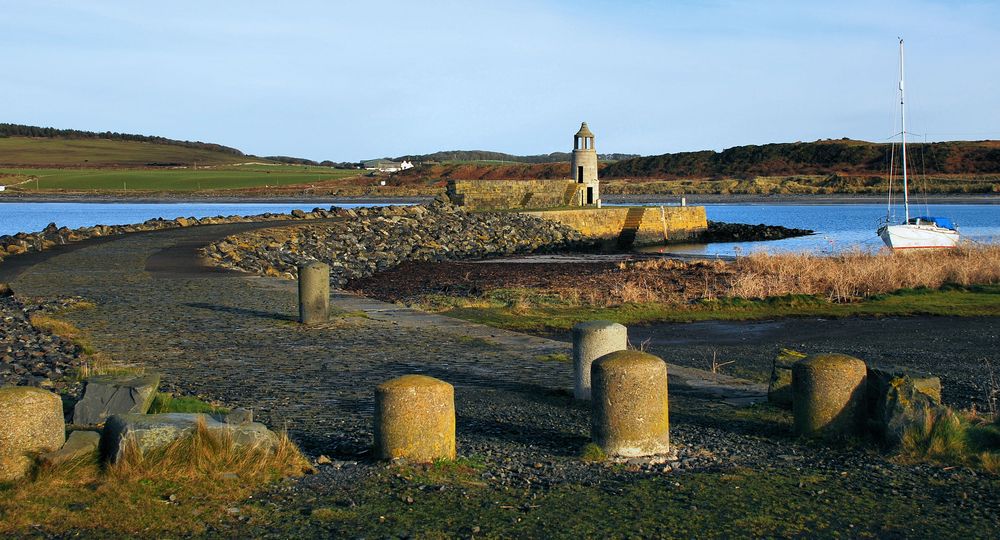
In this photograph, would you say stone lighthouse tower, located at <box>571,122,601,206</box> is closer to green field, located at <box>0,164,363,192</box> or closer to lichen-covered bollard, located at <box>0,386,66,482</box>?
lichen-covered bollard, located at <box>0,386,66,482</box>

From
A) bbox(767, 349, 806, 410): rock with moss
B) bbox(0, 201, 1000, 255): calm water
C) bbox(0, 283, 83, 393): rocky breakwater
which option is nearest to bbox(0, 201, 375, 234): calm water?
bbox(0, 201, 1000, 255): calm water

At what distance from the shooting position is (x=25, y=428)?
21.1 ft

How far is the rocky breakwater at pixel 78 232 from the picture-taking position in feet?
92.2

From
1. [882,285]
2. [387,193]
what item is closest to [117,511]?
[882,285]

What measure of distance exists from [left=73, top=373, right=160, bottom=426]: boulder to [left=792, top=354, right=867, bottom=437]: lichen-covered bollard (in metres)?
4.98

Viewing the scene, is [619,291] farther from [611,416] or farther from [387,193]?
[387,193]

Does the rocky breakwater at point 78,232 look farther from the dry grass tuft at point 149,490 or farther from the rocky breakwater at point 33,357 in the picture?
the dry grass tuft at point 149,490

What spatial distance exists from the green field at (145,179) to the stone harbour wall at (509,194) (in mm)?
74560

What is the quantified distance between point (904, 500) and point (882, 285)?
1612 centimetres

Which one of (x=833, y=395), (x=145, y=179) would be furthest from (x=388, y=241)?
(x=145, y=179)

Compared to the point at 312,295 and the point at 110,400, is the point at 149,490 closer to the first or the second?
the point at 110,400

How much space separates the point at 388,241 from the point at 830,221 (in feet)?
135

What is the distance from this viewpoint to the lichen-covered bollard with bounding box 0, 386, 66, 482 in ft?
20.8

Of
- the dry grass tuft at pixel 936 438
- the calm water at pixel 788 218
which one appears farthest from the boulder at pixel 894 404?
the calm water at pixel 788 218
